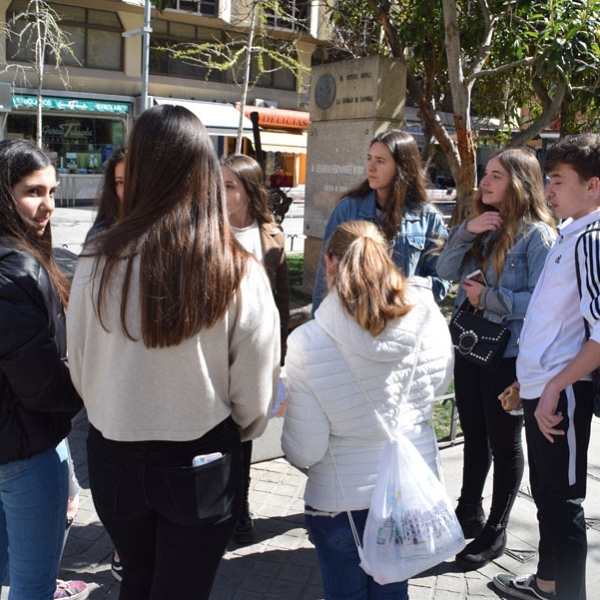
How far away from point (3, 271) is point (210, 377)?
686 millimetres

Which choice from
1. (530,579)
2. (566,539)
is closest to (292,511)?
(530,579)

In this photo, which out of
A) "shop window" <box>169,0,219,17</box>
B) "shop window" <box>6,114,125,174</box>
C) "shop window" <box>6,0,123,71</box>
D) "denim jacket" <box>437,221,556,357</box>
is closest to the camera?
"denim jacket" <box>437,221,556,357</box>

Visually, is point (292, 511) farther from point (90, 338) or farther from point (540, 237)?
point (90, 338)

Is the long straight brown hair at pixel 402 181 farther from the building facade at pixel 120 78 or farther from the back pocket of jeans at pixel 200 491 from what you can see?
the building facade at pixel 120 78

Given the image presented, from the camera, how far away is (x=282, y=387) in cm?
216

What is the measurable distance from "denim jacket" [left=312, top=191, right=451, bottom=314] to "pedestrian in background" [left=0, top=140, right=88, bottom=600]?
163cm

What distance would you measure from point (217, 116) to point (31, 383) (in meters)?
26.9

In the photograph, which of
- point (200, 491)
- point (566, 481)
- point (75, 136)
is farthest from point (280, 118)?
point (200, 491)

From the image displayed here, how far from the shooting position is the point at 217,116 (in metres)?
27.4

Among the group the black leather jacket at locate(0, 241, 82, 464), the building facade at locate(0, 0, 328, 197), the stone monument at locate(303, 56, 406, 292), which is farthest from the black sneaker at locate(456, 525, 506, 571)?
the building facade at locate(0, 0, 328, 197)

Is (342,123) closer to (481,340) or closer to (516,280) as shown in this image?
(516,280)

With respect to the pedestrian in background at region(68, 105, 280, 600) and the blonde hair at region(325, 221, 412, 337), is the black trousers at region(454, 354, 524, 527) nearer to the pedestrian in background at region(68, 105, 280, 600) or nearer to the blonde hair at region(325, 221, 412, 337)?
the blonde hair at region(325, 221, 412, 337)

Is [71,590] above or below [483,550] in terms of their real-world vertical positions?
below

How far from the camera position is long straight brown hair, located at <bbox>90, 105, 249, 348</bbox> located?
1.66 metres
